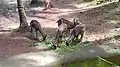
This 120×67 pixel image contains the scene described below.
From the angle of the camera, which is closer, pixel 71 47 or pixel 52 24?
pixel 71 47

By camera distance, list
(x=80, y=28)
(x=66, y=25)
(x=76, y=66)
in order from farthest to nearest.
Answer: (x=66, y=25)
(x=80, y=28)
(x=76, y=66)

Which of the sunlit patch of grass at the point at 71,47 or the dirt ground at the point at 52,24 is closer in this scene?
the sunlit patch of grass at the point at 71,47

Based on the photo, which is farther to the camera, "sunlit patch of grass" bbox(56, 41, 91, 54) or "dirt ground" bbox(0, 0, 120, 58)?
"dirt ground" bbox(0, 0, 120, 58)

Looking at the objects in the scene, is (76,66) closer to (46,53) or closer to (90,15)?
(46,53)

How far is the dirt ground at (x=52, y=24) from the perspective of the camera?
12.0 m

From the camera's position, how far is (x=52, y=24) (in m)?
15.8

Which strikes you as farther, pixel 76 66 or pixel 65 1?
pixel 65 1

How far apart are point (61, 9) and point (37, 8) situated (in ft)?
5.32

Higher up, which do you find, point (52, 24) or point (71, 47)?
point (71, 47)

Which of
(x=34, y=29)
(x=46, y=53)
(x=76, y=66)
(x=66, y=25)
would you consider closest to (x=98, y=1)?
(x=34, y=29)

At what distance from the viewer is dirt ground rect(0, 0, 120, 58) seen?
472 inches

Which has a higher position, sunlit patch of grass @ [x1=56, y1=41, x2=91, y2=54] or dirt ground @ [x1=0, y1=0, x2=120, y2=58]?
sunlit patch of grass @ [x1=56, y1=41, x2=91, y2=54]

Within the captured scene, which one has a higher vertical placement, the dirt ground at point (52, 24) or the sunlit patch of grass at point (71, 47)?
the sunlit patch of grass at point (71, 47)

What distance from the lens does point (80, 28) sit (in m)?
10.9
